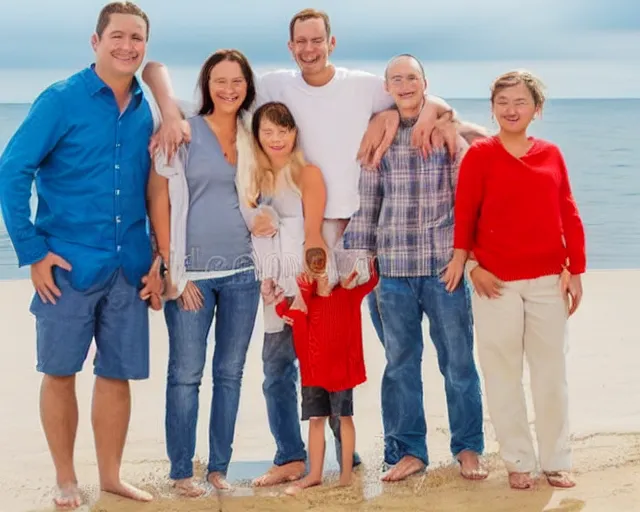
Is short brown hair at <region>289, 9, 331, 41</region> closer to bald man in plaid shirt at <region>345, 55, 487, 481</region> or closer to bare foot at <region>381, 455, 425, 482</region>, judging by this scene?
bald man in plaid shirt at <region>345, 55, 487, 481</region>

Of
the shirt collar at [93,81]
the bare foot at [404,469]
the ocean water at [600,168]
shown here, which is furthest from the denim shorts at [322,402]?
the ocean water at [600,168]

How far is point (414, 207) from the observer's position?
452 centimetres

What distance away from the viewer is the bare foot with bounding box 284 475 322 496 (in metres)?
4.48

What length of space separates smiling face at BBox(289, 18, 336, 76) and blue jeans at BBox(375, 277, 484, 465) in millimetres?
949

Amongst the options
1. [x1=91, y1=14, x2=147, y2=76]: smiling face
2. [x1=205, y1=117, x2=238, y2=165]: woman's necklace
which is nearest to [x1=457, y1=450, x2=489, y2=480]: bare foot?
[x1=205, y1=117, x2=238, y2=165]: woman's necklace

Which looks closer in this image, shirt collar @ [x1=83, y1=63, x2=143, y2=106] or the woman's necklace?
shirt collar @ [x1=83, y1=63, x2=143, y2=106]

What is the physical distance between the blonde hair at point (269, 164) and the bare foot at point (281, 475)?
1.17 metres

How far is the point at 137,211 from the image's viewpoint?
438cm

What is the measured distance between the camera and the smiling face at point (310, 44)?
450 cm

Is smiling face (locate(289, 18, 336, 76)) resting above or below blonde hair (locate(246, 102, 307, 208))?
above

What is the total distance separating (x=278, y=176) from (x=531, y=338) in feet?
4.04

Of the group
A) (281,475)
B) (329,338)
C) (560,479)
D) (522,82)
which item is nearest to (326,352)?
(329,338)

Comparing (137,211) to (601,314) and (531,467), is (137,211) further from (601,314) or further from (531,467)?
(601,314)

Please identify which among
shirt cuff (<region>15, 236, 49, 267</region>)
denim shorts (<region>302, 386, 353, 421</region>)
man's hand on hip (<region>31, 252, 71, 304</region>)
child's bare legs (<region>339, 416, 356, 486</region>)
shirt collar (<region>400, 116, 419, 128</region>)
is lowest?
child's bare legs (<region>339, 416, 356, 486</region>)
